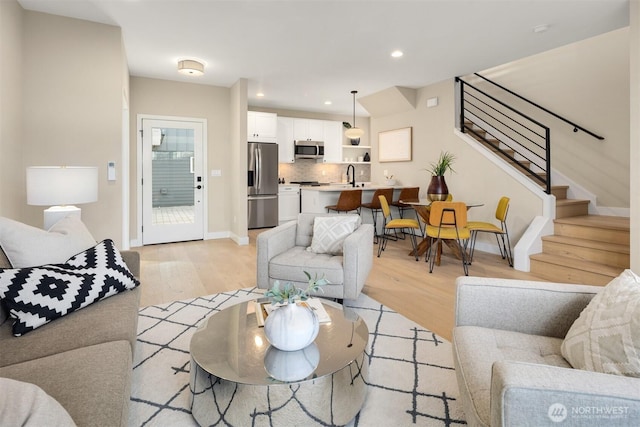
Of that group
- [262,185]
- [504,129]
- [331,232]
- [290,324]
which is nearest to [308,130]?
[262,185]

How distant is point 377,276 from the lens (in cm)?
382

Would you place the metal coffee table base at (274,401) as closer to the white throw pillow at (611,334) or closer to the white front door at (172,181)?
the white throw pillow at (611,334)

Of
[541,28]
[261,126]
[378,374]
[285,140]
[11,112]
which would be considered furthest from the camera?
[285,140]

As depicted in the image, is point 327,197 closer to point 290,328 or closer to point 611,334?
point 290,328

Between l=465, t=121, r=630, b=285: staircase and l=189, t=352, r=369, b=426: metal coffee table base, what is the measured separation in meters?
3.38

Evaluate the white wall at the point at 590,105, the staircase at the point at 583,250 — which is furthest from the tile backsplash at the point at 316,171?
the staircase at the point at 583,250

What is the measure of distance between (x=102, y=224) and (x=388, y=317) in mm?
3168

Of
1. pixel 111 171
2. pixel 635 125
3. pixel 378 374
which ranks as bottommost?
pixel 378 374

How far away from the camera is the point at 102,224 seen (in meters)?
3.77

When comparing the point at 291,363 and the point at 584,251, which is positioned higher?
the point at 584,251

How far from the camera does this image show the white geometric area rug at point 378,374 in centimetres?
159

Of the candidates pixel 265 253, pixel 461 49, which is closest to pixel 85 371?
pixel 265 253

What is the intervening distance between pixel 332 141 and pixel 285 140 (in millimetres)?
1228

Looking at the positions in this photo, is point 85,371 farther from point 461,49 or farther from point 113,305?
point 461,49
